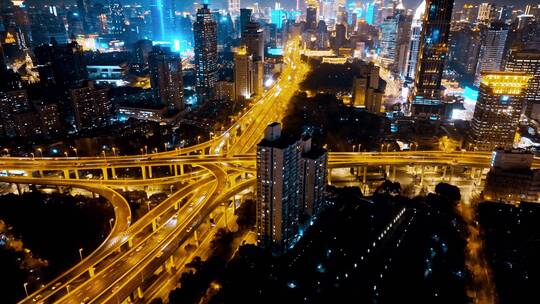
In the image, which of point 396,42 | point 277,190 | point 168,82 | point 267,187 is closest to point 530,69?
point 396,42

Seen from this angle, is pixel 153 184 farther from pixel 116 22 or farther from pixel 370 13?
pixel 370 13

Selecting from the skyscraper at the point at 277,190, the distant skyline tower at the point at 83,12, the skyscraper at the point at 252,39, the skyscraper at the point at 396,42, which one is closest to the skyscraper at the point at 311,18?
the skyscraper at the point at 396,42

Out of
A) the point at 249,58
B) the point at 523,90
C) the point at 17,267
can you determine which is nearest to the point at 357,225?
the point at 17,267

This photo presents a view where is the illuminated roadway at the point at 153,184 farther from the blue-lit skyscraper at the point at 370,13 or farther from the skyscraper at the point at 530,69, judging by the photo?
the blue-lit skyscraper at the point at 370,13

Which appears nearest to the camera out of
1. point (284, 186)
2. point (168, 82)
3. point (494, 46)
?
point (284, 186)

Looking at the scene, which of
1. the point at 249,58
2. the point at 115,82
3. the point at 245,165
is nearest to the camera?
the point at 245,165

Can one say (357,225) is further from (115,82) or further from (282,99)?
(115,82)
